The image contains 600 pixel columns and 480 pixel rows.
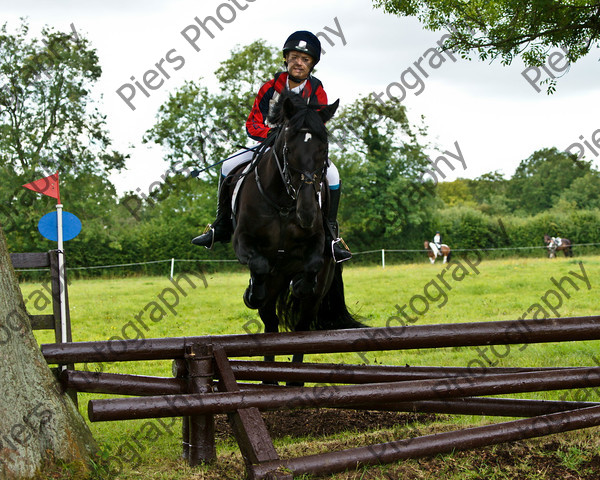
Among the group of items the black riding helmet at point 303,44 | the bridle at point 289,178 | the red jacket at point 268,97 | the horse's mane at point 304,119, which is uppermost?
the black riding helmet at point 303,44

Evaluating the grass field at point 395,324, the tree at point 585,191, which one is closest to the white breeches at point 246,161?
the grass field at point 395,324

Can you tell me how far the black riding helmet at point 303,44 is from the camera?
14.7 feet

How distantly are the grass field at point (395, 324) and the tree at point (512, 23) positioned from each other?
350cm

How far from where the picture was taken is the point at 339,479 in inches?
117

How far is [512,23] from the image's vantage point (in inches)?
239

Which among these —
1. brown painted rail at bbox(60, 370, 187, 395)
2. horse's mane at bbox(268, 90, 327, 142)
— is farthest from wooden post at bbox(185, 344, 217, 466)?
horse's mane at bbox(268, 90, 327, 142)

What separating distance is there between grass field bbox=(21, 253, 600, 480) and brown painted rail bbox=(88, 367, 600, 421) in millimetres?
355

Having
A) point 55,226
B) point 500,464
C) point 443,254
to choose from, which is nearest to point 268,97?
point 55,226

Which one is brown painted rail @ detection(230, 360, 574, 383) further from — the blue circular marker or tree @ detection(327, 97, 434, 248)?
tree @ detection(327, 97, 434, 248)

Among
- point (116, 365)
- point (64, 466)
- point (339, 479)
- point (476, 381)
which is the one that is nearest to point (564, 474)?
point (476, 381)

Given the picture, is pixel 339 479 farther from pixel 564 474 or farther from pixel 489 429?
pixel 564 474

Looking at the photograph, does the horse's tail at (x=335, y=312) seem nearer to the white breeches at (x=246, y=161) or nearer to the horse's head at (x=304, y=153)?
the white breeches at (x=246, y=161)

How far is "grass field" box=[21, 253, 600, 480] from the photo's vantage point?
127 inches

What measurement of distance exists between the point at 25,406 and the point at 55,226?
327 cm
